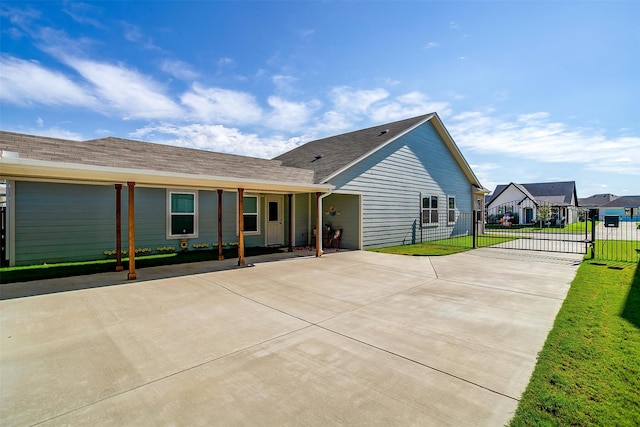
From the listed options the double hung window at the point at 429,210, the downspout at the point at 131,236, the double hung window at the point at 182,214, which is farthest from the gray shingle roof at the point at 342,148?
the downspout at the point at 131,236

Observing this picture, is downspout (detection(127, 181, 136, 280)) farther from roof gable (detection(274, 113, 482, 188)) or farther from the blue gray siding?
the blue gray siding

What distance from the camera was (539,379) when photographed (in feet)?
8.65

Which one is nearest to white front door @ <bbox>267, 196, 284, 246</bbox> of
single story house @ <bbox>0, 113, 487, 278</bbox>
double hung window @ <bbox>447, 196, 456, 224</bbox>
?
single story house @ <bbox>0, 113, 487, 278</bbox>

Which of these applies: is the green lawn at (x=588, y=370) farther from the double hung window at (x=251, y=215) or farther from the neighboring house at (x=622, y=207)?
the neighboring house at (x=622, y=207)

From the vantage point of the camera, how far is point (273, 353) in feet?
10.5

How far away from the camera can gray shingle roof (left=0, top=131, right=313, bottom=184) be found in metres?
5.88

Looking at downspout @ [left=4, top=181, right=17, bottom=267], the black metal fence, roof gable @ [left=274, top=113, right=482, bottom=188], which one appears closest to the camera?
downspout @ [left=4, top=181, right=17, bottom=267]

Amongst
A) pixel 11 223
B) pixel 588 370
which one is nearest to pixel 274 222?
pixel 11 223

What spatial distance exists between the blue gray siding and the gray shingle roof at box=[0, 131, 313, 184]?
2.38 m

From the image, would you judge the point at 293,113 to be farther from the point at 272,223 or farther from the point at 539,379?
the point at 539,379

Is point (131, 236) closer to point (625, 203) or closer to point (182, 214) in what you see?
point (182, 214)

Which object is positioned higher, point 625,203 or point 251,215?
point 625,203

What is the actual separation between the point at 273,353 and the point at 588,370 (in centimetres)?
307

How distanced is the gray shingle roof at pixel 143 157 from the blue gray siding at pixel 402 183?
238cm
